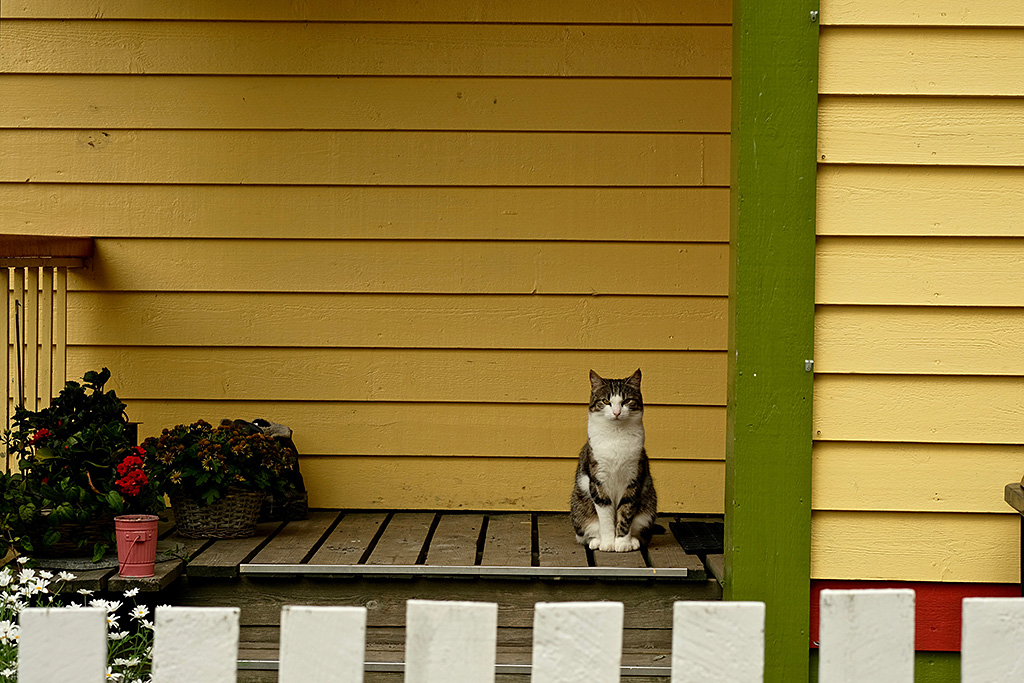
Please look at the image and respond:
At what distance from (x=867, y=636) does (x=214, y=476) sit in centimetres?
250

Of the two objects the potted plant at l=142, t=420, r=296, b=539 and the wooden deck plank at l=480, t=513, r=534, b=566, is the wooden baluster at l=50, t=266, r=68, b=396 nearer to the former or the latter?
the potted plant at l=142, t=420, r=296, b=539

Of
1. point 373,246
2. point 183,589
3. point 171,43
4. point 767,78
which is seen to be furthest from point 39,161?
point 767,78

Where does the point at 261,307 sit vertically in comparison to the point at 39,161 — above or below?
below

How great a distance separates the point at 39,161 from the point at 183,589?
1.96 metres

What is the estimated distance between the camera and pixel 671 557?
10.2 ft

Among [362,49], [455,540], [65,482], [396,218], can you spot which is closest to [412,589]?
[455,540]

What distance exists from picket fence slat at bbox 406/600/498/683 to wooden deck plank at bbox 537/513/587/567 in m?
1.92

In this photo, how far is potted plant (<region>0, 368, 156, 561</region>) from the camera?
9.55ft

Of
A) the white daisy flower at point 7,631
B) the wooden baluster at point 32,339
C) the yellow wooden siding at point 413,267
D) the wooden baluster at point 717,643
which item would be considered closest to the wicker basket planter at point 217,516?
the wooden baluster at point 32,339

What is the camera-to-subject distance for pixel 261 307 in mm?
3988

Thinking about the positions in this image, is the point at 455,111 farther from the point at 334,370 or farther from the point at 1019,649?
the point at 1019,649

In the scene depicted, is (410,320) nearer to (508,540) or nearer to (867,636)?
(508,540)

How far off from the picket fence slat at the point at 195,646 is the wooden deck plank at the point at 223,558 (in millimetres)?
1870

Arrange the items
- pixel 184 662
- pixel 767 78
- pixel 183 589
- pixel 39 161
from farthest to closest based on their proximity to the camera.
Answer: pixel 39 161 → pixel 183 589 → pixel 767 78 → pixel 184 662
